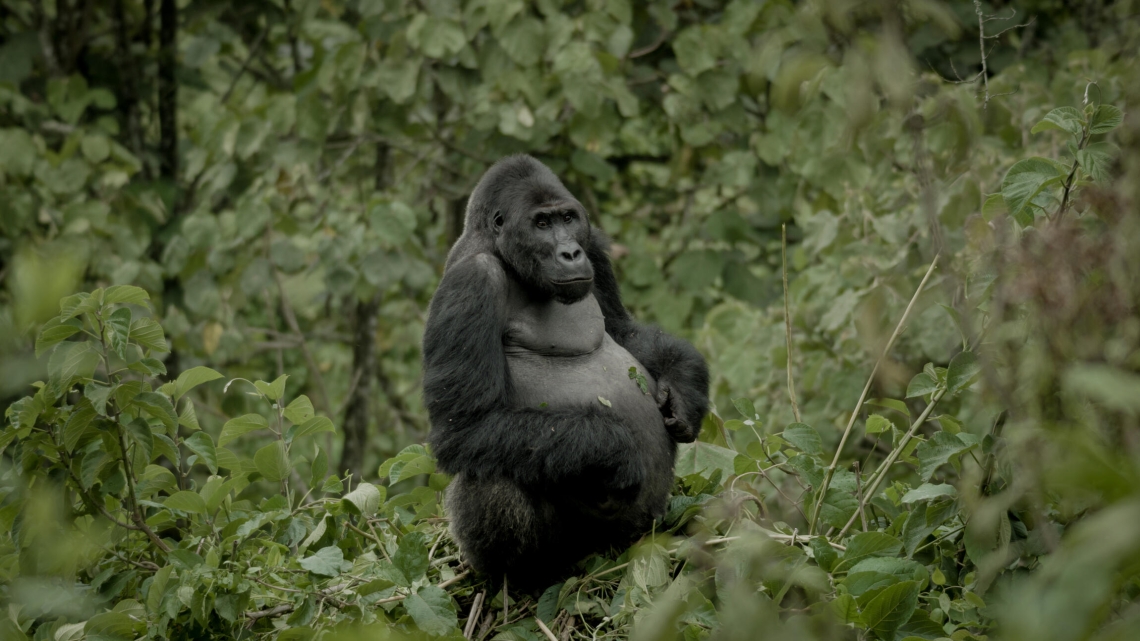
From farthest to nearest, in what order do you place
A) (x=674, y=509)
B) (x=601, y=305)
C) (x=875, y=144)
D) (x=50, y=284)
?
(x=875, y=144), (x=601, y=305), (x=674, y=509), (x=50, y=284)

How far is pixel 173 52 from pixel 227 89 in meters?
0.43

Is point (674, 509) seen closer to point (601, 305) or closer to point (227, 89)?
point (601, 305)

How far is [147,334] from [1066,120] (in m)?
2.21

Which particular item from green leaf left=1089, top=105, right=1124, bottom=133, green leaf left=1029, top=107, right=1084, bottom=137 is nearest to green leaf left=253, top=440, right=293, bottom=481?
green leaf left=1029, top=107, right=1084, bottom=137

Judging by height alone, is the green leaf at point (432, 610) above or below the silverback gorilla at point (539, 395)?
below

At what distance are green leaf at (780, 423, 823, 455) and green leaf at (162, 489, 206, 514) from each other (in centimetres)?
156

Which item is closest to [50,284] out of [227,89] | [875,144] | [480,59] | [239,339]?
[875,144]

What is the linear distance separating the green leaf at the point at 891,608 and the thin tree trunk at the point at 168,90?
20.1 ft

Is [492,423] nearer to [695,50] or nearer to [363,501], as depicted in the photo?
[363,501]

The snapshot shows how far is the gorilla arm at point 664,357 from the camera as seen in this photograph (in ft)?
10.1

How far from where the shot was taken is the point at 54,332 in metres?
2.37

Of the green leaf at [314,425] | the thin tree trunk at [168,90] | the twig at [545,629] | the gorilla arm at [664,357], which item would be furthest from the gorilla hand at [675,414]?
the thin tree trunk at [168,90]

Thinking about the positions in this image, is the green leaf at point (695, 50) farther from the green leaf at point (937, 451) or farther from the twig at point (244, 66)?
the green leaf at point (937, 451)

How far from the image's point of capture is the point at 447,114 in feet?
20.9
